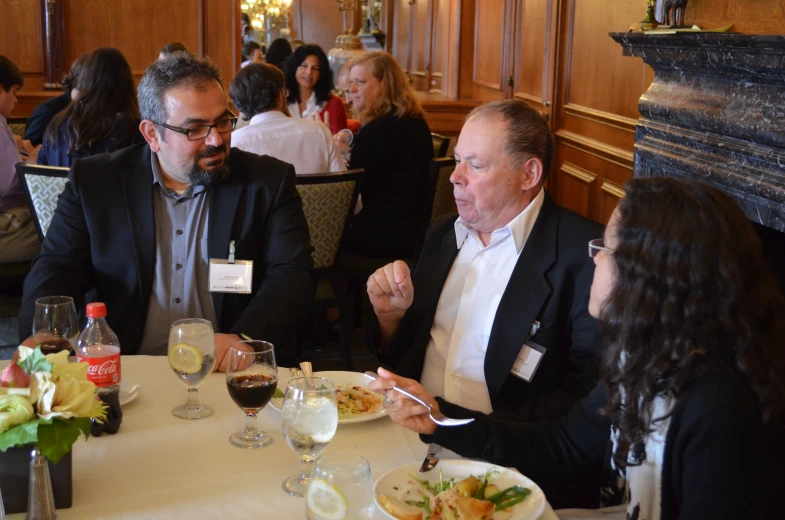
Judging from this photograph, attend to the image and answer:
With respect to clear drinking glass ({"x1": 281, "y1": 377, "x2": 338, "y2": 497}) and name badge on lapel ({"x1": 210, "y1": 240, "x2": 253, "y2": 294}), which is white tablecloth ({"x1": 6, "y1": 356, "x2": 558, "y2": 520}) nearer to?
clear drinking glass ({"x1": 281, "y1": 377, "x2": 338, "y2": 497})

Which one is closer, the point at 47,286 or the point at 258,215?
the point at 47,286

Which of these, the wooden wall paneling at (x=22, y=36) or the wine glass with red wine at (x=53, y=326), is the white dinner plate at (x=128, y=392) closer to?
the wine glass with red wine at (x=53, y=326)

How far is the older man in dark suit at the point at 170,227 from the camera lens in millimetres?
2430

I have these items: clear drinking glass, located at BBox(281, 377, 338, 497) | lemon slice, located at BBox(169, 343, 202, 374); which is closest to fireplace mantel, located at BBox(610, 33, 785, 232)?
clear drinking glass, located at BBox(281, 377, 338, 497)

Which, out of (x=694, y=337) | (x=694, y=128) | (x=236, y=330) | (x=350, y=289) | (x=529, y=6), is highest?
(x=529, y=6)

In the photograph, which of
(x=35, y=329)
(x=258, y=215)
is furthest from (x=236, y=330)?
(x=35, y=329)

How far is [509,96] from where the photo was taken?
6.16 m

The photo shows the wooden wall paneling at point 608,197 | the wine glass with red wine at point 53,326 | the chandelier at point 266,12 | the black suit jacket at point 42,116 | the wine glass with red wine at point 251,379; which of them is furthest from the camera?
the chandelier at point 266,12

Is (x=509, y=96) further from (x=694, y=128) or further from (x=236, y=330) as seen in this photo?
(x=236, y=330)

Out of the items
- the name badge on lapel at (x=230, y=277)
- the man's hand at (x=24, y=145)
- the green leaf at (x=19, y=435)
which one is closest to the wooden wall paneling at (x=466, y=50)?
the man's hand at (x=24, y=145)

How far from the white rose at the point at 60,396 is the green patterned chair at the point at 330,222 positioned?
2.26 meters

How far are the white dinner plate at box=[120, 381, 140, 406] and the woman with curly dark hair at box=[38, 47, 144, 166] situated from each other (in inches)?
97.9

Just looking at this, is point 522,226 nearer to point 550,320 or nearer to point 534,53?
point 550,320

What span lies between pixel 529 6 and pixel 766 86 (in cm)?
Result: 358
